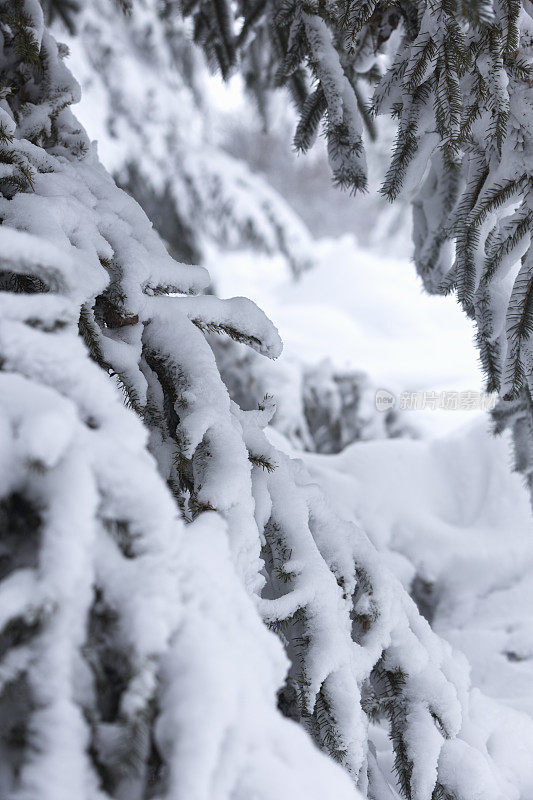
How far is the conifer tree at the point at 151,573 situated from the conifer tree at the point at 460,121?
1.79 ft

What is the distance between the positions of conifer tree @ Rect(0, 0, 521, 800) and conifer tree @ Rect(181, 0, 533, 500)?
0.55 meters

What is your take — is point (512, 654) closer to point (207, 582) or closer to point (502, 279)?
point (502, 279)

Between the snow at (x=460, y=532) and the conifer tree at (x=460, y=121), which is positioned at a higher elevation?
the conifer tree at (x=460, y=121)

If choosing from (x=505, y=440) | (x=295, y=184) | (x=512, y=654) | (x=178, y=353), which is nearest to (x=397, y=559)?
(x=512, y=654)

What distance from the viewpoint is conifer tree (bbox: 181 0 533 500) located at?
1198 millimetres

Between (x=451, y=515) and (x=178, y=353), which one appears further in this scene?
(x=451, y=515)

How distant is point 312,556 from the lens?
1064 mm

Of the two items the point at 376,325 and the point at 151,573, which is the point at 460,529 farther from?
the point at 376,325

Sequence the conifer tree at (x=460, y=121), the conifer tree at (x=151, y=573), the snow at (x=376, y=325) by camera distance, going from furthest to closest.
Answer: the snow at (x=376, y=325)
the conifer tree at (x=460, y=121)
the conifer tree at (x=151, y=573)

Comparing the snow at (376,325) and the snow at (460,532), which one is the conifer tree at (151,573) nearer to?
the snow at (460,532)

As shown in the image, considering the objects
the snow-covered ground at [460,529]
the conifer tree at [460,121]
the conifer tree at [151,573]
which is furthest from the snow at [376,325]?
the conifer tree at [151,573]

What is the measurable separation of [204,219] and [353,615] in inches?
156

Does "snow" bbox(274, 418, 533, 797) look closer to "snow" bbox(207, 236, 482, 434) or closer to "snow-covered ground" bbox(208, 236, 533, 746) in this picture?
"snow-covered ground" bbox(208, 236, 533, 746)

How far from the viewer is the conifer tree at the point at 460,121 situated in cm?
120
